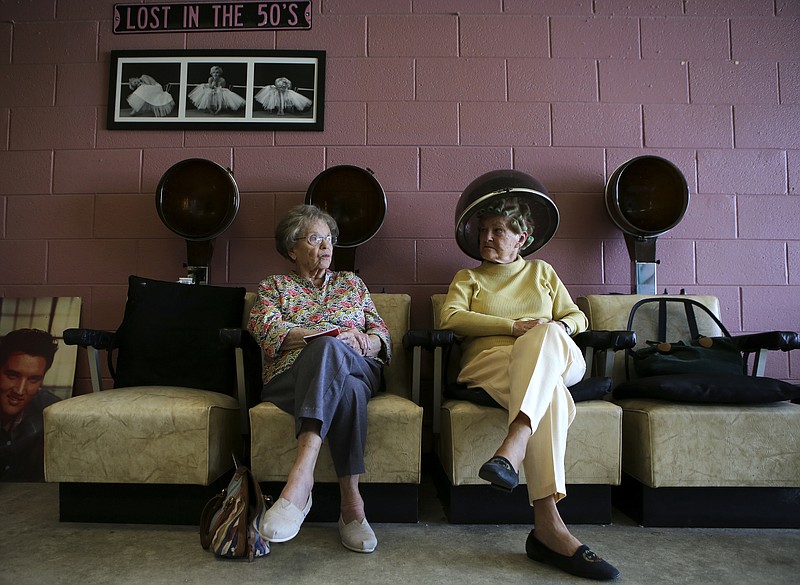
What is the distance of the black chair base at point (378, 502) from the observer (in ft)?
6.79

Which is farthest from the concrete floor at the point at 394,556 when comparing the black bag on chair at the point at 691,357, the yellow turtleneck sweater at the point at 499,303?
the yellow turtleneck sweater at the point at 499,303

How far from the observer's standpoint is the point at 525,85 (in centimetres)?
299

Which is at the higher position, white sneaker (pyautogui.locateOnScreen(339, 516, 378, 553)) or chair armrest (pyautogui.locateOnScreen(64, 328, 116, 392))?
chair armrest (pyautogui.locateOnScreen(64, 328, 116, 392))

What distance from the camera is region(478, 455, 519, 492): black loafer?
5.29ft

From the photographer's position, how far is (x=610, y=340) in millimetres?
2119

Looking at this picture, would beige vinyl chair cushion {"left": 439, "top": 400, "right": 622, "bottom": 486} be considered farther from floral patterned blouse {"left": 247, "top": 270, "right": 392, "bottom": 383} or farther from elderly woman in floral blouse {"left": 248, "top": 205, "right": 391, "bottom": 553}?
floral patterned blouse {"left": 247, "top": 270, "right": 392, "bottom": 383}

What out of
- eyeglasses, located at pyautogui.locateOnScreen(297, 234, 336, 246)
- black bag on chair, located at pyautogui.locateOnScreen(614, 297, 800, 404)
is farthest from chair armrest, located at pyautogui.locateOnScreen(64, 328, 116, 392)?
black bag on chair, located at pyautogui.locateOnScreen(614, 297, 800, 404)

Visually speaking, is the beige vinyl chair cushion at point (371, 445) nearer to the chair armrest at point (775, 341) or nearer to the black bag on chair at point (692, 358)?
the black bag on chair at point (692, 358)

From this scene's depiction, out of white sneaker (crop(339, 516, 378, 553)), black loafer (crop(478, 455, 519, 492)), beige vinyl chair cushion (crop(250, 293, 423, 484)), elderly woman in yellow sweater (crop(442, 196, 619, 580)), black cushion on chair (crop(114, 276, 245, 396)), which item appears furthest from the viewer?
black cushion on chair (crop(114, 276, 245, 396))

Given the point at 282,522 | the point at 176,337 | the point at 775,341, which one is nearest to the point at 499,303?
the point at 775,341

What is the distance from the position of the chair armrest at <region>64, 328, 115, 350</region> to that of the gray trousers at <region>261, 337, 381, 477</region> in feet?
2.84

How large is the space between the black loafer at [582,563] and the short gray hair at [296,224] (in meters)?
1.51

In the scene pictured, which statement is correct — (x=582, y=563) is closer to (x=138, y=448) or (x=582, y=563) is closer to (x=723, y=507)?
(x=723, y=507)

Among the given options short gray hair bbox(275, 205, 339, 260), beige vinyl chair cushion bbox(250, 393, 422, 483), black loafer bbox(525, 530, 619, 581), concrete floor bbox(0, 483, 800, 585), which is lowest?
concrete floor bbox(0, 483, 800, 585)
